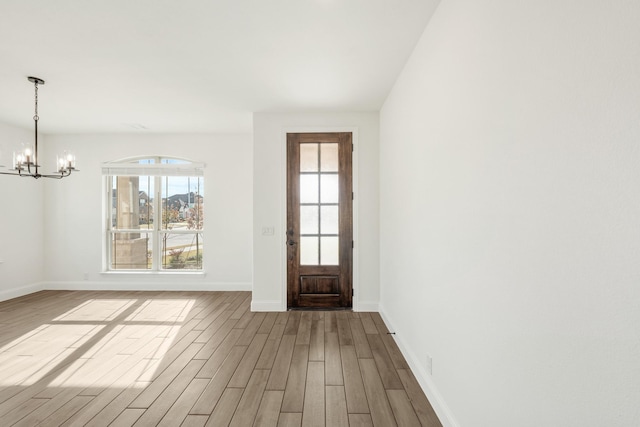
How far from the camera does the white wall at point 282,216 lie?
13.9 ft

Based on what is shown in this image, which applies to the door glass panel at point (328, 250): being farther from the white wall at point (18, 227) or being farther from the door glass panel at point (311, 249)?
the white wall at point (18, 227)

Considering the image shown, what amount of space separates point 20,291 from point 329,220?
5177mm

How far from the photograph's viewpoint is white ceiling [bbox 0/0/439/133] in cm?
211

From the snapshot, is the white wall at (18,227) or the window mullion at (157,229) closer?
the white wall at (18,227)

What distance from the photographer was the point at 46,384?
8.09 ft

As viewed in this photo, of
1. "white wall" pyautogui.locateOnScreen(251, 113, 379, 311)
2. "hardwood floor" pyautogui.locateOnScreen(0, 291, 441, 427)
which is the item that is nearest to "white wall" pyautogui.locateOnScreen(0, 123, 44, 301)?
"hardwood floor" pyautogui.locateOnScreen(0, 291, 441, 427)

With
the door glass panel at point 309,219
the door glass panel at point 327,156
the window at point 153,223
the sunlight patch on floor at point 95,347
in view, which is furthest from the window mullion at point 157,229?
the door glass panel at point 327,156

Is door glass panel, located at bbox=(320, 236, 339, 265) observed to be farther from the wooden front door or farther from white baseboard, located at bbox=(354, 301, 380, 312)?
white baseboard, located at bbox=(354, 301, 380, 312)

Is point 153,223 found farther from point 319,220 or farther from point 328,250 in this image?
point 328,250

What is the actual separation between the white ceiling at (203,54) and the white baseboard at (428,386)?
2.58 m

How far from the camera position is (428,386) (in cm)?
223

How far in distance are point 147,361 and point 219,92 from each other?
287cm

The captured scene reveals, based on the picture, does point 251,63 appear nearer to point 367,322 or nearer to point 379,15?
point 379,15

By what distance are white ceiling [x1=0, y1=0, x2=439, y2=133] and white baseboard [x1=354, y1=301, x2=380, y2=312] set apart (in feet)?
8.53
